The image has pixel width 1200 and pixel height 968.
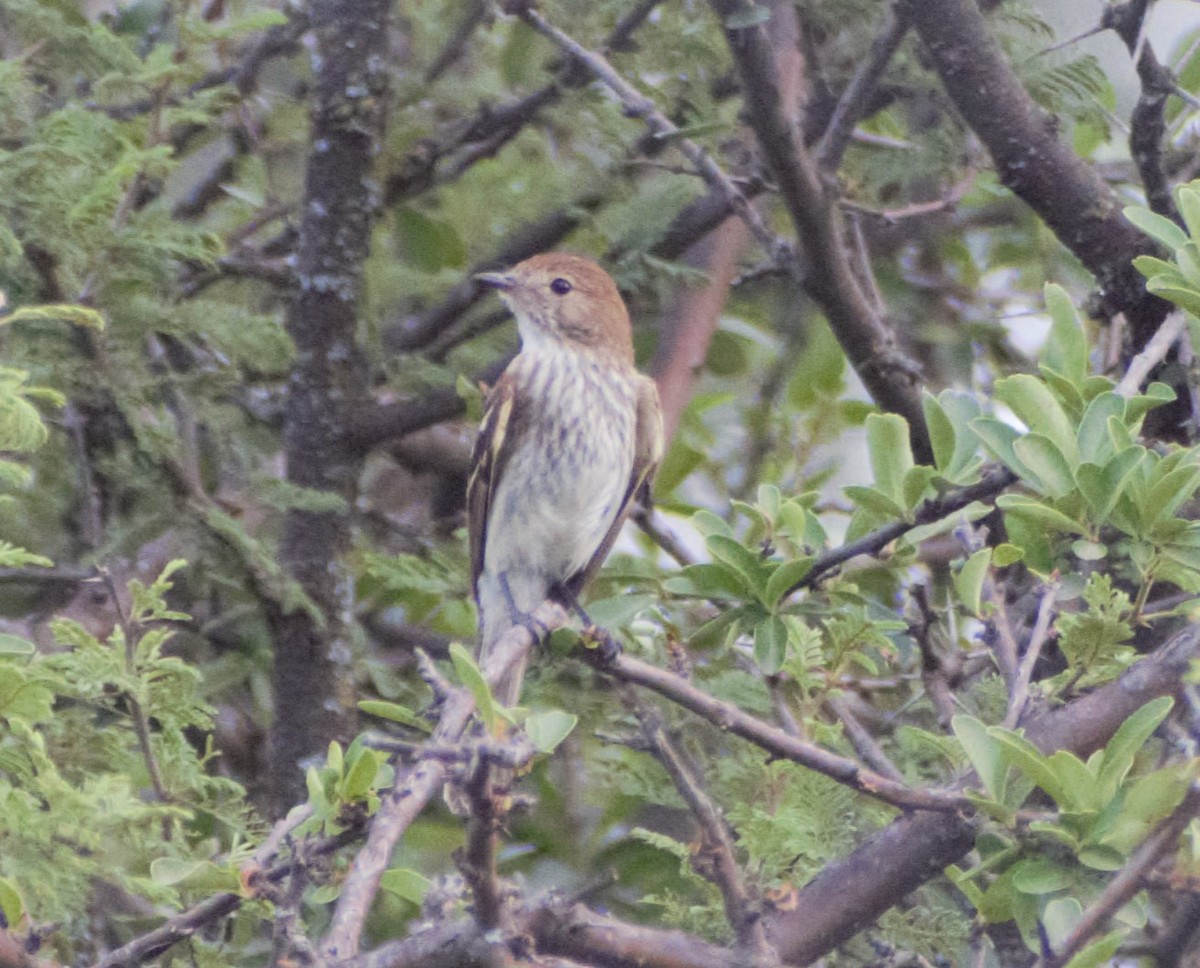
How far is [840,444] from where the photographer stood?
17.2ft

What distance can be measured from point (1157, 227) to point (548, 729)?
4.09ft

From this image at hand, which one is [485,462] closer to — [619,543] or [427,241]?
[427,241]

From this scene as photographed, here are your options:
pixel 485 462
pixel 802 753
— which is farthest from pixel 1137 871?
pixel 485 462

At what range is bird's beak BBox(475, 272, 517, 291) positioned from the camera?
4.14 metres

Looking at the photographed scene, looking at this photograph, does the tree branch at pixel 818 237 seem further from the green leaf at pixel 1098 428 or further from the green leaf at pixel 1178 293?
the green leaf at pixel 1098 428

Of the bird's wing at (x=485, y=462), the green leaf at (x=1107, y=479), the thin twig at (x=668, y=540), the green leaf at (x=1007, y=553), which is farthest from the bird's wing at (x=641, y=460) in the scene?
the green leaf at (x=1107, y=479)

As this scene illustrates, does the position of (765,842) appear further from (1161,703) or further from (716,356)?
(716,356)

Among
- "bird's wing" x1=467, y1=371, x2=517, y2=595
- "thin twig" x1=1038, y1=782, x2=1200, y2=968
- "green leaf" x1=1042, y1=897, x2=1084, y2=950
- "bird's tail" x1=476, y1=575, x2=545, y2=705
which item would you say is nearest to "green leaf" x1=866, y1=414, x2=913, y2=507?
"green leaf" x1=1042, y1=897, x2=1084, y2=950

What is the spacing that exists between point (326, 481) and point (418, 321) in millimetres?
755

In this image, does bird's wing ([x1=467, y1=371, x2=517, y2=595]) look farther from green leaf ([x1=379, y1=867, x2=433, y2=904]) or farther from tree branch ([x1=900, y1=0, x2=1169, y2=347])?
green leaf ([x1=379, y1=867, x2=433, y2=904])

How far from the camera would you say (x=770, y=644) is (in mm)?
2258

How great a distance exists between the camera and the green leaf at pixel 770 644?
88.7 inches

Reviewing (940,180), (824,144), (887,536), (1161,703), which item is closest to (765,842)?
(887,536)

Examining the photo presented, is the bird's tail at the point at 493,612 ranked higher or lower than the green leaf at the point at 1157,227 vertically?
lower
